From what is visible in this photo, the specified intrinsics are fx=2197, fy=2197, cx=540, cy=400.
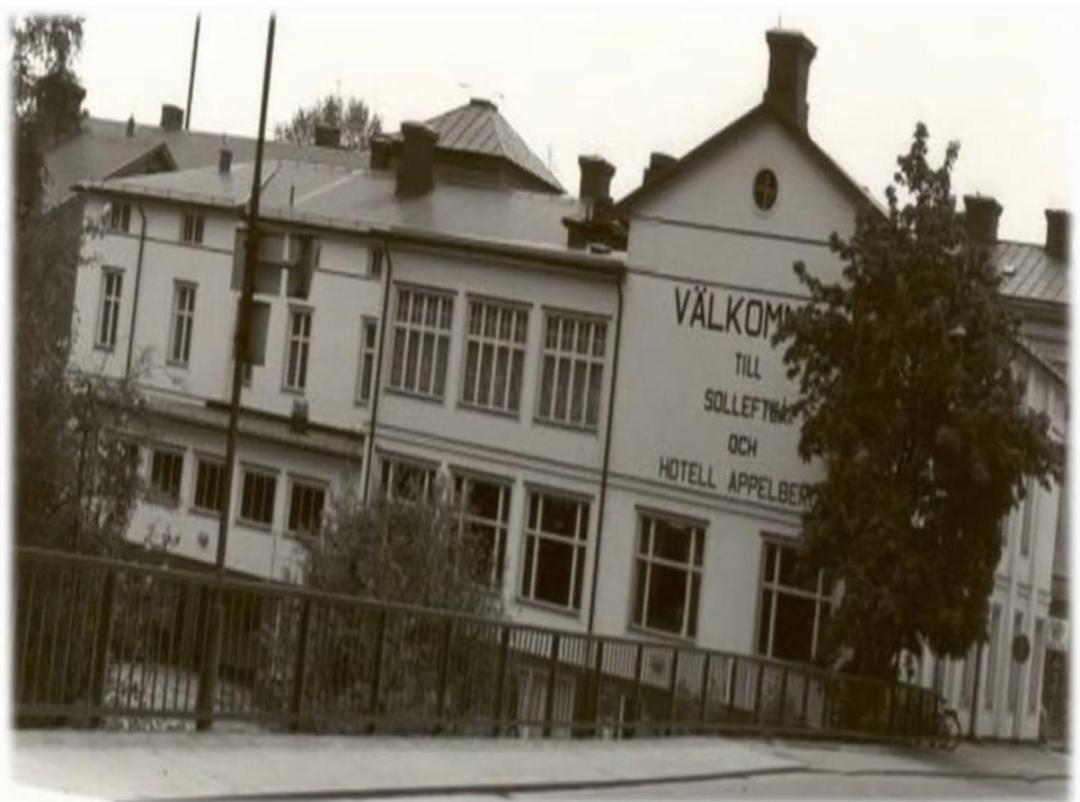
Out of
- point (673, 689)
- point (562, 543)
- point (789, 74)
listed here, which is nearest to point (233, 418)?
point (789, 74)

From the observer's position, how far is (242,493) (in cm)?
924

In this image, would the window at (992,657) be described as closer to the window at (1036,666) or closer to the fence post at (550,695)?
the window at (1036,666)

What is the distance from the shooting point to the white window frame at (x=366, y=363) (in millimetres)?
9922

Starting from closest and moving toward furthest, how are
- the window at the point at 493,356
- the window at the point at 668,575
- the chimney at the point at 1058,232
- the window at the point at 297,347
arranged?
the chimney at the point at 1058,232 → the window at the point at 297,347 → the window at the point at 493,356 → the window at the point at 668,575

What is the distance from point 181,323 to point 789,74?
293 cm

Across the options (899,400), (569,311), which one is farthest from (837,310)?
(569,311)

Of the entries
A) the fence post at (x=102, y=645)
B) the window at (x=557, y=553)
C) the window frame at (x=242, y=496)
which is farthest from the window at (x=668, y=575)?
the fence post at (x=102, y=645)

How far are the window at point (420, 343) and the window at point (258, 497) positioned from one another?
2.61 ft

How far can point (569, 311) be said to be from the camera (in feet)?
35.9

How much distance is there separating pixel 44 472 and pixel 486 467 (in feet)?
6.79

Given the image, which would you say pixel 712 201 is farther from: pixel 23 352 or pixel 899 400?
pixel 23 352

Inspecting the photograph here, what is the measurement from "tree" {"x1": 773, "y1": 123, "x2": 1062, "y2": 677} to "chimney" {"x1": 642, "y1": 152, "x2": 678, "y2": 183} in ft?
2.97

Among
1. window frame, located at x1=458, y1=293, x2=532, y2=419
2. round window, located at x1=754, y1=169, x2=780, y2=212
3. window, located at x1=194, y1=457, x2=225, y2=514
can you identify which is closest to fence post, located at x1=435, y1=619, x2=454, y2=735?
window, located at x1=194, y1=457, x2=225, y2=514

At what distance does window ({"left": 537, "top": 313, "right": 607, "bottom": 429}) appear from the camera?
1076 cm
